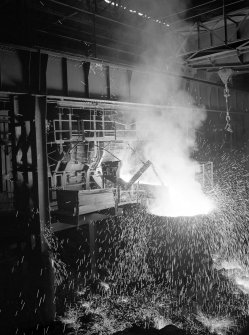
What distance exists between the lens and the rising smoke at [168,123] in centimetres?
778

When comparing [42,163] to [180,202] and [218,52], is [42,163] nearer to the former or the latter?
[180,202]

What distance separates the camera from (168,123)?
9.41 meters

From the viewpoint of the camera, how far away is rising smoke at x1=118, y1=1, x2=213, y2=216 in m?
7.78

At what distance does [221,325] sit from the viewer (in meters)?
5.62

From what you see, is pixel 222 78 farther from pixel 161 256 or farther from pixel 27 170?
pixel 27 170

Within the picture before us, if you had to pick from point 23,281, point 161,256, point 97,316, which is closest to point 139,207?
point 161,256

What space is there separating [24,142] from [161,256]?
4429mm

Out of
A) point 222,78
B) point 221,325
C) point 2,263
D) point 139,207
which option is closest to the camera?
point 221,325

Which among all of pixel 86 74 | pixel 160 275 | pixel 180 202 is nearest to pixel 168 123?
pixel 180 202

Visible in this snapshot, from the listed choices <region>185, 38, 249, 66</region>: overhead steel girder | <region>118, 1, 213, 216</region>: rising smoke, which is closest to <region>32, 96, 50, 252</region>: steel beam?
<region>118, 1, 213, 216</region>: rising smoke

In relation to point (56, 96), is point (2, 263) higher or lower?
lower

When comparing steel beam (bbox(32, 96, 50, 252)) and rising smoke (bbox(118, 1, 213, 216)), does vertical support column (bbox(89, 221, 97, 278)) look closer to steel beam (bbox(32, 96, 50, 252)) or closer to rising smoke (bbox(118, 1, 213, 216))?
→ rising smoke (bbox(118, 1, 213, 216))

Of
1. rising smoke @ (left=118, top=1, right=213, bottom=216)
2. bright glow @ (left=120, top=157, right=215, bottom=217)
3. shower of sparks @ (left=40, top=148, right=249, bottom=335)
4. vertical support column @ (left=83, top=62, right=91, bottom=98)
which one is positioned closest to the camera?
shower of sparks @ (left=40, top=148, right=249, bottom=335)

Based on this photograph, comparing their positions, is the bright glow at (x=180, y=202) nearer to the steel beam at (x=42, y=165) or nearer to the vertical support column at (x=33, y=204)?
the steel beam at (x=42, y=165)
